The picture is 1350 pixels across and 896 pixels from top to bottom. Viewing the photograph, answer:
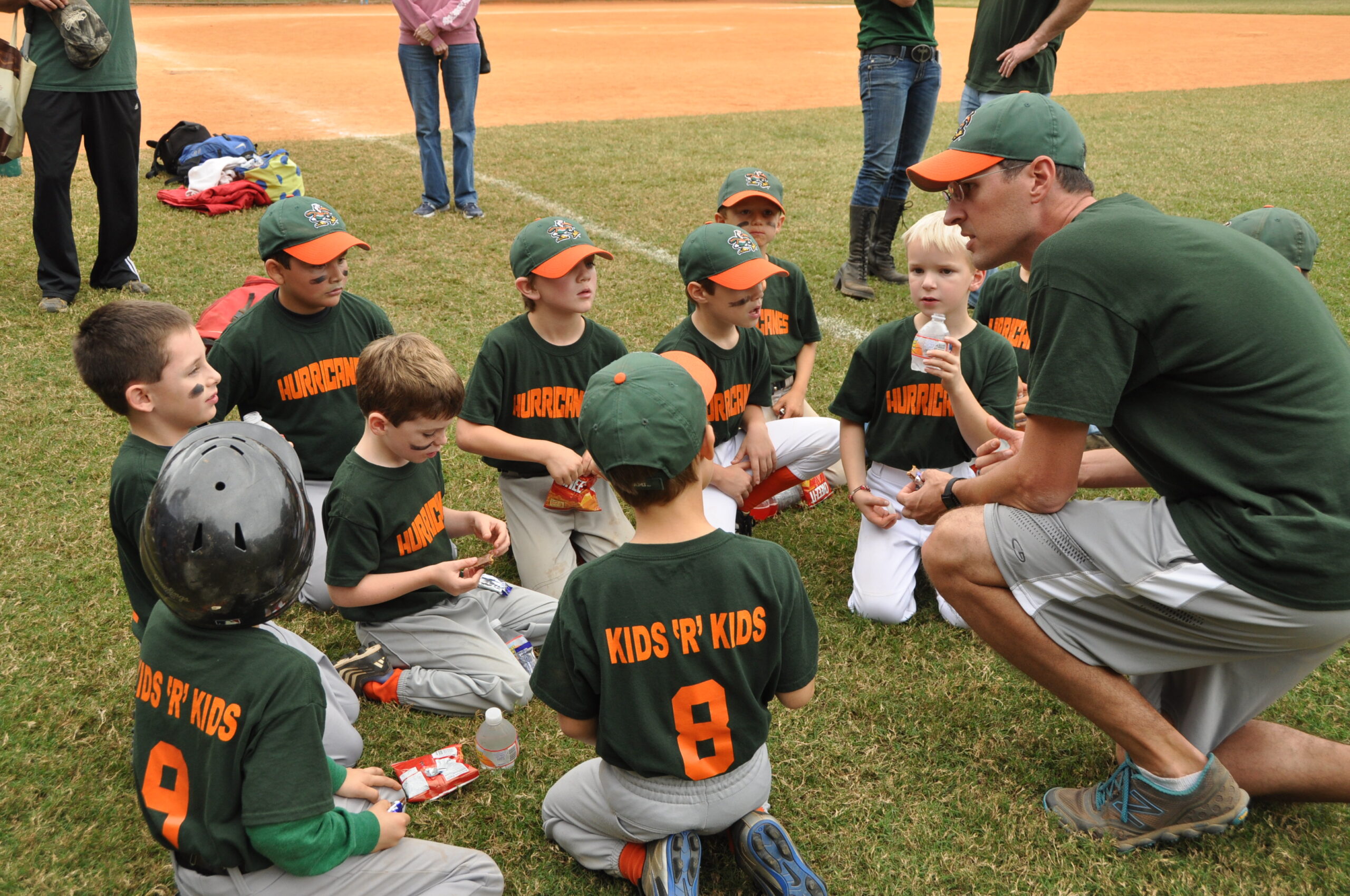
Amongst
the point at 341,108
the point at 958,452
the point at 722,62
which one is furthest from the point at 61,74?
the point at 722,62

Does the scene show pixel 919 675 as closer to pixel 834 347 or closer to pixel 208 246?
pixel 834 347

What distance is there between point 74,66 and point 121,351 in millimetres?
4531

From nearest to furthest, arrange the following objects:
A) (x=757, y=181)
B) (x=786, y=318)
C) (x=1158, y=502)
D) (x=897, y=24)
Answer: (x=1158, y=502) → (x=786, y=318) → (x=757, y=181) → (x=897, y=24)

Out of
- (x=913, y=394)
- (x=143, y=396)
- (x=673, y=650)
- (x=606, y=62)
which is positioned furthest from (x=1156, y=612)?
(x=606, y=62)

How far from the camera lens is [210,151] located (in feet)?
31.1

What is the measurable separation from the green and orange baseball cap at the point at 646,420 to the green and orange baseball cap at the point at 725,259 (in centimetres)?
177

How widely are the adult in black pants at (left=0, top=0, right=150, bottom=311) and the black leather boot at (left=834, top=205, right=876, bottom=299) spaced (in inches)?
187

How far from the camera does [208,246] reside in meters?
7.84

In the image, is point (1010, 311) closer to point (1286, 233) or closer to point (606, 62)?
point (1286, 233)

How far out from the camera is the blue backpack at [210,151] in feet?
31.0

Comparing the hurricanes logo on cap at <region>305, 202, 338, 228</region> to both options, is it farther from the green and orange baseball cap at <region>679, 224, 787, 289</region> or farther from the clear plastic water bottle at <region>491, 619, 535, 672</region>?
the clear plastic water bottle at <region>491, 619, 535, 672</region>

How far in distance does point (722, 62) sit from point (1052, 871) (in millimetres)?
21017

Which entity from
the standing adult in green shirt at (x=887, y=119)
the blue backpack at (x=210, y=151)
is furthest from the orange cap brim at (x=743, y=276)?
the blue backpack at (x=210, y=151)

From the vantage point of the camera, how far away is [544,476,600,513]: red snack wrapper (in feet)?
12.6
